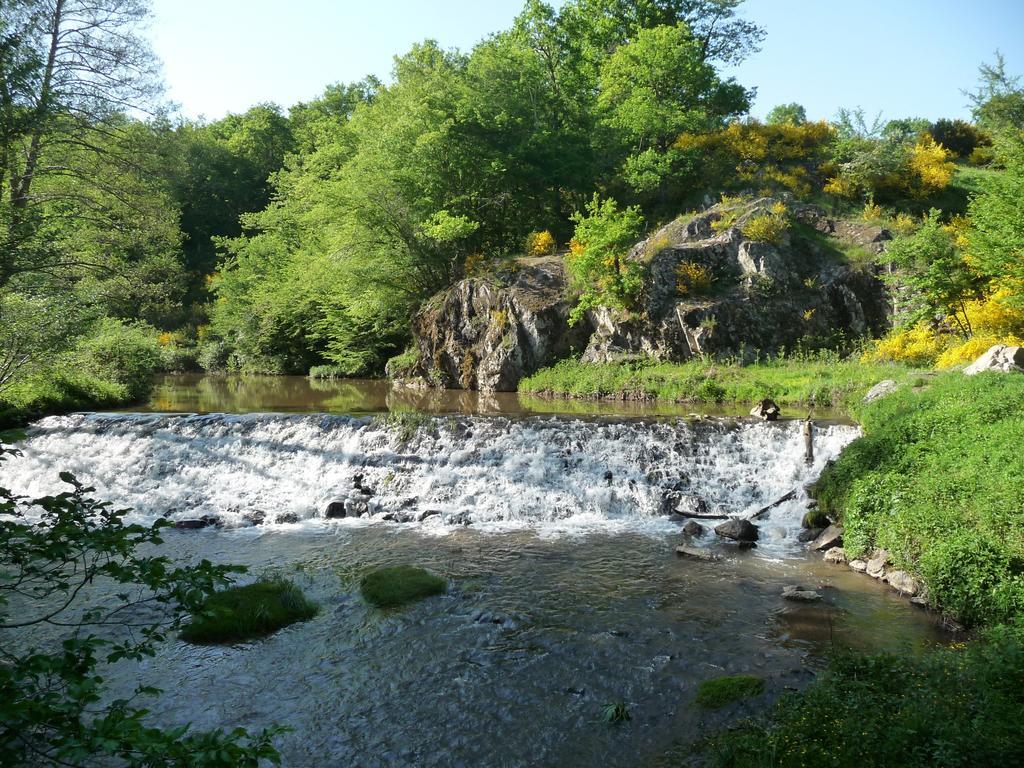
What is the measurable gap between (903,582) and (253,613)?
27.8 feet

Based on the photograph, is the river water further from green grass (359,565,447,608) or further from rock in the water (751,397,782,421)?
rock in the water (751,397,782,421)

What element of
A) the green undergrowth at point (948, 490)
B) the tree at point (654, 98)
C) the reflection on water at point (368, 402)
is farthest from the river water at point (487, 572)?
the tree at point (654, 98)

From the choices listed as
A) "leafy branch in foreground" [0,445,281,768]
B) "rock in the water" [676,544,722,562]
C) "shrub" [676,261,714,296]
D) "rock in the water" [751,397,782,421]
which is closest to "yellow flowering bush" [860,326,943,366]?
"shrub" [676,261,714,296]

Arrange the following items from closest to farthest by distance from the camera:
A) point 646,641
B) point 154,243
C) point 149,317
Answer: point 646,641, point 154,243, point 149,317

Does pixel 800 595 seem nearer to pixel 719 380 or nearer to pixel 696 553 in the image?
pixel 696 553

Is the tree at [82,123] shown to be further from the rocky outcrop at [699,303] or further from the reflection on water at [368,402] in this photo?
the rocky outcrop at [699,303]

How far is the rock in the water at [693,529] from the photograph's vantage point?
1128 cm

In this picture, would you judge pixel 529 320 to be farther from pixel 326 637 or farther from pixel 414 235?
pixel 326 637

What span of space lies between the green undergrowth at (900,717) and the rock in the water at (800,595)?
2.52 metres

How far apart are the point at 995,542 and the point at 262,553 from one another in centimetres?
1053

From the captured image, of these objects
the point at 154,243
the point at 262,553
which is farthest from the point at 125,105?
the point at 262,553

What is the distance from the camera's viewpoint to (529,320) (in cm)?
2450

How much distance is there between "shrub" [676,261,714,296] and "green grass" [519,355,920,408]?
287 centimetres

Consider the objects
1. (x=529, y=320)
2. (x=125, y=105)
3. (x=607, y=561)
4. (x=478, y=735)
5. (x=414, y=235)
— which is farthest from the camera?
(x=414, y=235)
